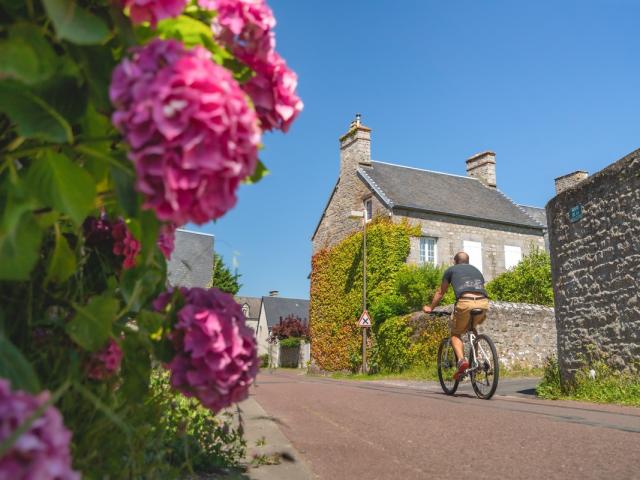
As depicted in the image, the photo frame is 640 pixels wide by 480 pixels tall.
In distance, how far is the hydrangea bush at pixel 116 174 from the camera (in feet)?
3.00

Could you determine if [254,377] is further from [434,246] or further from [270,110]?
[434,246]

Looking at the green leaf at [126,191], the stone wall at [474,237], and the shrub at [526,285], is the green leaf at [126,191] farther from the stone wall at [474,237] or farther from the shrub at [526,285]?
the shrub at [526,285]

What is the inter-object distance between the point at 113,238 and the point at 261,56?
0.84 m

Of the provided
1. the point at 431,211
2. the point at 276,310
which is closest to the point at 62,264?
the point at 431,211

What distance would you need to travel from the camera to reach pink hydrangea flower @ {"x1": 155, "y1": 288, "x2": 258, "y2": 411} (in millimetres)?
1301

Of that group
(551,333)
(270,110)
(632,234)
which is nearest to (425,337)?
(551,333)

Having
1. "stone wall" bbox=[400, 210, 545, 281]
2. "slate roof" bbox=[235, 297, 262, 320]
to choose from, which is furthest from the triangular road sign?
"slate roof" bbox=[235, 297, 262, 320]

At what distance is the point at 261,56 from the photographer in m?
1.20

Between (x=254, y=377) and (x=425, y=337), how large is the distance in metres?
16.8

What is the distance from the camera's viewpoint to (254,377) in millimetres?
1383

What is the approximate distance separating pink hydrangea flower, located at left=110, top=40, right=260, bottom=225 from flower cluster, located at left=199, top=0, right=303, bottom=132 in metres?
0.23

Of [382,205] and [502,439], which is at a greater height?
[382,205]

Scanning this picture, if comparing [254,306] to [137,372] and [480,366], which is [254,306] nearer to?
[480,366]

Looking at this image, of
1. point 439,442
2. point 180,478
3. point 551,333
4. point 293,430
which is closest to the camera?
point 180,478
